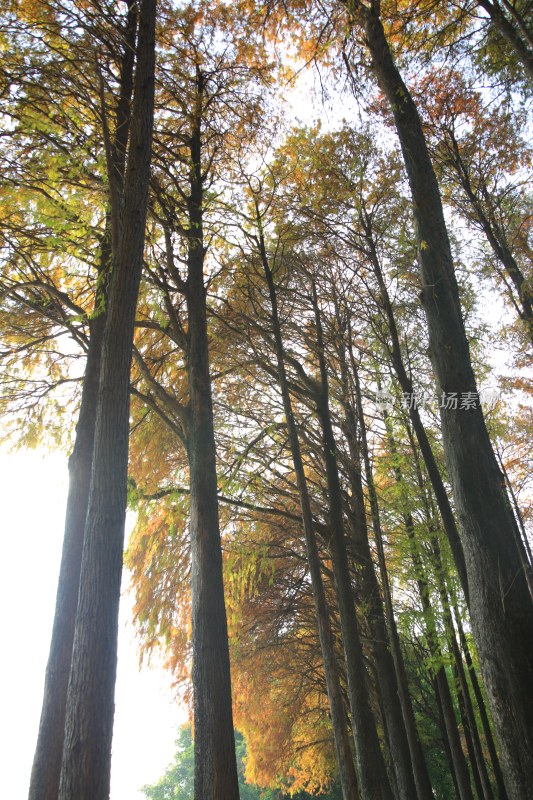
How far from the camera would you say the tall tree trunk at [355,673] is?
6.23m

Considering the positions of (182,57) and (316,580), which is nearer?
(316,580)

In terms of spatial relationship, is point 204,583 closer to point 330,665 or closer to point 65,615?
point 65,615

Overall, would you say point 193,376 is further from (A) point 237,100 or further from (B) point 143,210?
(A) point 237,100

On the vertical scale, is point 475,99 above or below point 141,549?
above

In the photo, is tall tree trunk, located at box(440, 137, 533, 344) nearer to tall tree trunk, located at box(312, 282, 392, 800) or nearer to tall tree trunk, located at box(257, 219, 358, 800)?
tall tree trunk, located at box(312, 282, 392, 800)

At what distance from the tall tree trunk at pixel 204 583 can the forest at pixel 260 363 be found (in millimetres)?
24

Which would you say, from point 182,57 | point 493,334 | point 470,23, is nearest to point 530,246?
point 493,334

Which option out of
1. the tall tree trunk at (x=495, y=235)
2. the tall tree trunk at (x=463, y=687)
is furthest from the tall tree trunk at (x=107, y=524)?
the tall tree trunk at (x=495, y=235)

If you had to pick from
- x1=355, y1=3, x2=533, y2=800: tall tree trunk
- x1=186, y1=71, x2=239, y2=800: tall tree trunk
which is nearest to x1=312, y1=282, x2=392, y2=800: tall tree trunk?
x1=186, y1=71, x2=239, y2=800: tall tree trunk

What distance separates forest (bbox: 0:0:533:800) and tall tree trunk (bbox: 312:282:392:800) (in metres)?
0.04

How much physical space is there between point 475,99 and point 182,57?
5.28 meters

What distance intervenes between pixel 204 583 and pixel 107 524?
209cm

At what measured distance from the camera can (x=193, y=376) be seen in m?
6.31

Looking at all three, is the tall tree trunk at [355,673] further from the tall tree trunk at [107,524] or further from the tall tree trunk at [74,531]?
the tall tree trunk at [107,524]
